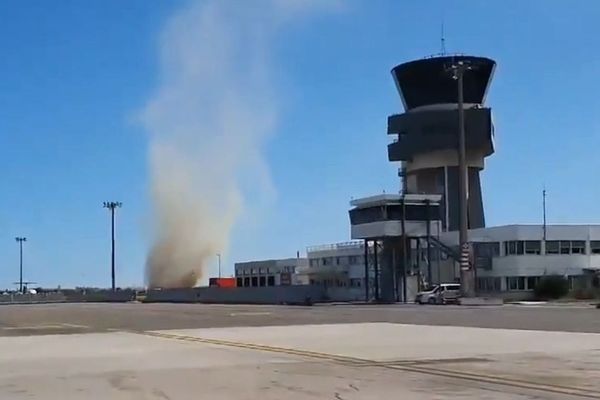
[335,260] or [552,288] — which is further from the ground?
[335,260]

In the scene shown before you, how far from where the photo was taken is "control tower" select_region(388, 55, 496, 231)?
110250mm

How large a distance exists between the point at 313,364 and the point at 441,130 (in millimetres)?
93725

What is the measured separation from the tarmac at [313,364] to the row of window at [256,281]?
10737 cm

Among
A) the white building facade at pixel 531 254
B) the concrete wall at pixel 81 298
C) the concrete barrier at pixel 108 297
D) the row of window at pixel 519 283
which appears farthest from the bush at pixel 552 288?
the concrete barrier at pixel 108 297

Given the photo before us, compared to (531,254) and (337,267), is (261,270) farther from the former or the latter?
(531,254)

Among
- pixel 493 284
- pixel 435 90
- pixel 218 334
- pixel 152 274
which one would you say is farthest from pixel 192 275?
pixel 218 334

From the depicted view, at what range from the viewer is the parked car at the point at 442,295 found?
75.8 meters

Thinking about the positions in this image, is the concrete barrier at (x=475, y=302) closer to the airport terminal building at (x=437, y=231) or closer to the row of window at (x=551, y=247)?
the airport terminal building at (x=437, y=231)

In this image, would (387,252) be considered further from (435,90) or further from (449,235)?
(435,90)

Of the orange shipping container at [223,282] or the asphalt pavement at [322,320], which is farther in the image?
the orange shipping container at [223,282]

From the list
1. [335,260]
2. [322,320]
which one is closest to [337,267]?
[335,260]

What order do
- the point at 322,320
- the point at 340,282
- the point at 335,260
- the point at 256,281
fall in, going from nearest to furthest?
the point at 322,320 → the point at 340,282 → the point at 335,260 → the point at 256,281

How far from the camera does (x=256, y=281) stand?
144125 mm

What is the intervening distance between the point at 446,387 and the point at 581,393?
6.85 feet
